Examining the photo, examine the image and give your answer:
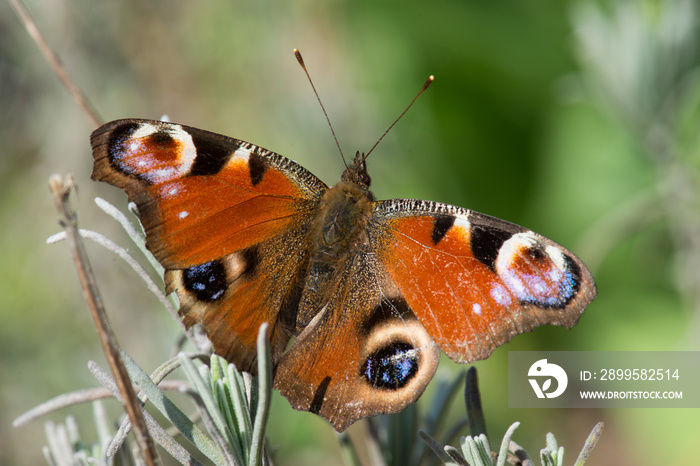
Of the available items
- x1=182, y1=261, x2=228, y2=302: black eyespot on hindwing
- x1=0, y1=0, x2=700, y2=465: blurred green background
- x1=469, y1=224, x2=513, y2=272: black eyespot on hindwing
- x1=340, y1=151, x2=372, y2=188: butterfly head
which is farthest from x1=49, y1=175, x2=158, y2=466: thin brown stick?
x1=0, y1=0, x2=700, y2=465: blurred green background

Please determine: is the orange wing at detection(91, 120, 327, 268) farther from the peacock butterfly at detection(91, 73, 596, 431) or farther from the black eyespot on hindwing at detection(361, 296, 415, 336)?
the black eyespot on hindwing at detection(361, 296, 415, 336)

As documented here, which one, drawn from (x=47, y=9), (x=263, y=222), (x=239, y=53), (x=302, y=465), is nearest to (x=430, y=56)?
(x=239, y=53)

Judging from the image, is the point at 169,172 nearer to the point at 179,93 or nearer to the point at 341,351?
the point at 341,351

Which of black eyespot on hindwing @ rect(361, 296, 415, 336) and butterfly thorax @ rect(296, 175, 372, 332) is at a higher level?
butterfly thorax @ rect(296, 175, 372, 332)

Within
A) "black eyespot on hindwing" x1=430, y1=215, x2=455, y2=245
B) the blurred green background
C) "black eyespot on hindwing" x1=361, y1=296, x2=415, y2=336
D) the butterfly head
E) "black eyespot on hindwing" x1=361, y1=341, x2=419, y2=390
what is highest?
the blurred green background

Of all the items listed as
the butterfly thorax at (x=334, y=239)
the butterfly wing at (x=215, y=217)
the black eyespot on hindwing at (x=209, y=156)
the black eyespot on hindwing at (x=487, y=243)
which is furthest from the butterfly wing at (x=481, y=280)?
the black eyespot on hindwing at (x=209, y=156)

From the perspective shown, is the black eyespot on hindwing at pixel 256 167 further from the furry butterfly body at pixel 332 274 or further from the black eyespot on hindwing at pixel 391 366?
the black eyespot on hindwing at pixel 391 366
